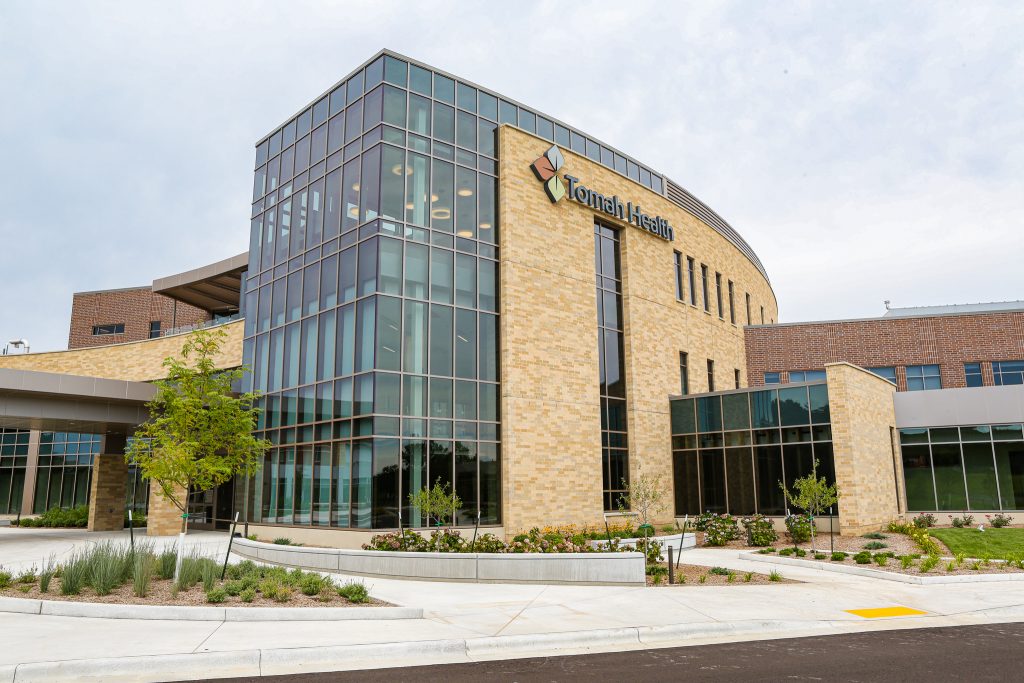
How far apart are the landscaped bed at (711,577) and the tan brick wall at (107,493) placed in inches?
1020

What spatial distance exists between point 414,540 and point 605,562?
5.48m

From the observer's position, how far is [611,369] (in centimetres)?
2930

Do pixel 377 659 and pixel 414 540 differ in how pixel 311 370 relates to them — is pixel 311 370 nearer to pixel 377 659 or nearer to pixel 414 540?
pixel 414 540

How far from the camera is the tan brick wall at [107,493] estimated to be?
107ft

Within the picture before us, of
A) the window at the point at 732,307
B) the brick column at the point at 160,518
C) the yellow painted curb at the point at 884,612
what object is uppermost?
the window at the point at 732,307

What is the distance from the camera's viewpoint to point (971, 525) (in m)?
29.1

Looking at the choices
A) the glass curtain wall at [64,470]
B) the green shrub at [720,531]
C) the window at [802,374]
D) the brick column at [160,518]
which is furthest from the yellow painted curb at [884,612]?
the glass curtain wall at [64,470]

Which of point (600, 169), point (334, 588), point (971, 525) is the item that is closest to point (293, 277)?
point (600, 169)

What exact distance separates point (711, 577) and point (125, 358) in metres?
31.3

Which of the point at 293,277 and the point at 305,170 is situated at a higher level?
the point at 305,170

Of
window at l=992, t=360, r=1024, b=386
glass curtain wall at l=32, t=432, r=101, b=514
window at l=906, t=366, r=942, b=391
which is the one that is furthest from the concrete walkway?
glass curtain wall at l=32, t=432, r=101, b=514

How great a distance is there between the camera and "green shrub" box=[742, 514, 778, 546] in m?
23.5

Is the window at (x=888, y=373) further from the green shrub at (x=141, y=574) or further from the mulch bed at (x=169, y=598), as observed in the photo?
the green shrub at (x=141, y=574)

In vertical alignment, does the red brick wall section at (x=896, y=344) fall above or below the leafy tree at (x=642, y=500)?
above
